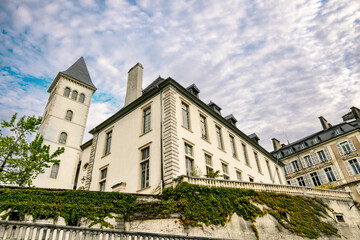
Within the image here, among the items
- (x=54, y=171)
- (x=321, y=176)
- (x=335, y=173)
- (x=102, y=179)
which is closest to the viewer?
(x=102, y=179)

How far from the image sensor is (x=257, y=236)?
1065cm

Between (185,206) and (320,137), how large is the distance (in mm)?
30369

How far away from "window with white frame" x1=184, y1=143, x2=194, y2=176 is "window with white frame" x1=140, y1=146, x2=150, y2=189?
2487 mm

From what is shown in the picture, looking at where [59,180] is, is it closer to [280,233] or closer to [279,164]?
[280,233]

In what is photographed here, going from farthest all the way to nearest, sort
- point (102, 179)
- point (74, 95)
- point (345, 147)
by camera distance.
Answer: point (74, 95) < point (345, 147) < point (102, 179)

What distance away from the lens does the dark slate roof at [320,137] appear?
30.5m

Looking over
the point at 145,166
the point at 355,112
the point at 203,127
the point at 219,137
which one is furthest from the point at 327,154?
the point at 145,166

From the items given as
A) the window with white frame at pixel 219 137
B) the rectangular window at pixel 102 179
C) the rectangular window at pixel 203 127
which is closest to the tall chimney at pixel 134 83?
the rectangular window at pixel 203 127

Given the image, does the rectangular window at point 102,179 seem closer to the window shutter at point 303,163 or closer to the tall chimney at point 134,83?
the tall chimney at point 134,83

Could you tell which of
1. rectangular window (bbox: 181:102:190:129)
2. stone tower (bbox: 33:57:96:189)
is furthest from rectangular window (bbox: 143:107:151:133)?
stone tower (bbox: 33:57:96:189)

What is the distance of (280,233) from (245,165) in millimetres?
10430

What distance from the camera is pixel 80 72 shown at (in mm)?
38875

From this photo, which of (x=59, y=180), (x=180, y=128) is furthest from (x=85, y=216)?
(x=59, y=180)

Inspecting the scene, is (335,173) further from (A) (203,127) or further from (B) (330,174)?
(A) (203,127)
